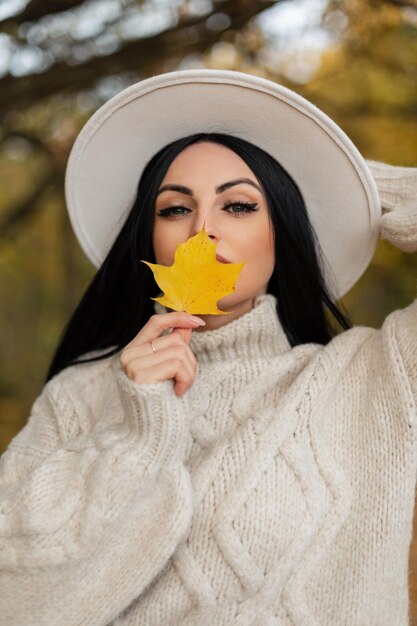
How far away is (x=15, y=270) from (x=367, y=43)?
8.67ft

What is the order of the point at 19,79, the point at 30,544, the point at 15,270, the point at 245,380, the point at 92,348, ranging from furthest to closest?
the point at 15,270 → the point at 19,79 → the point at 92,348 → the point at 245,380 → the point at 30,544

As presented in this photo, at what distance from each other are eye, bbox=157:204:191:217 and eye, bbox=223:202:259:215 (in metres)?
0.11

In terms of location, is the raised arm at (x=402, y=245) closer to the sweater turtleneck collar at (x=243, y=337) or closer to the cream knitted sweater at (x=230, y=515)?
the cream knitted sweater at (x=230, y=515)

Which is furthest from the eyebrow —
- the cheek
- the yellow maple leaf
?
the yellow maple leaf

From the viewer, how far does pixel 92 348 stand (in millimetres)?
2295

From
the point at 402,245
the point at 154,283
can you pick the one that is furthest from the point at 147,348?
the point at 402,245

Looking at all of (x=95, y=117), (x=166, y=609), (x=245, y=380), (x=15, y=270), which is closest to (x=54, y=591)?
(x=166, y=609)

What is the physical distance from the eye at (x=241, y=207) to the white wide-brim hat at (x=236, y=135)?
0.65 feet

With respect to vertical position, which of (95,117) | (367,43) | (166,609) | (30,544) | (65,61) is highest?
(65,61)

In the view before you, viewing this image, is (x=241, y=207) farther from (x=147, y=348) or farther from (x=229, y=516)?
(x=229, y=516)

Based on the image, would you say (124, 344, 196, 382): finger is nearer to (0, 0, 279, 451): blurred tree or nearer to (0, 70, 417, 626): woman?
(0, 70, 417, 626): woman

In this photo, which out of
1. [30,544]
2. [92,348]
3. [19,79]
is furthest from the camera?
[19,79]

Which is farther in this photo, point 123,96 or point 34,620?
point 123,96

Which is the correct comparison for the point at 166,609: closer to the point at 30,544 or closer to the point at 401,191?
the point at 30,544
